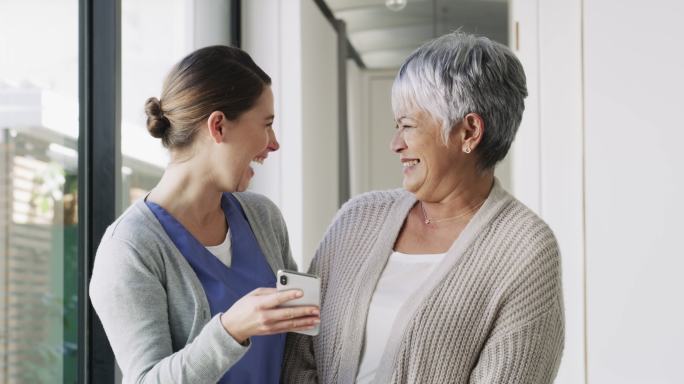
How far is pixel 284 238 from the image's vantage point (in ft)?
6.43

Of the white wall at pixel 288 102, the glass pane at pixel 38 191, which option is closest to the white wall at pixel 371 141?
the white wall at pixel 288 102

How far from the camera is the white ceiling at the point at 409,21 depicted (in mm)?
6750

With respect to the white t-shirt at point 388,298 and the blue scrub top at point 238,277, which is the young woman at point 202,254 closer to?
the blue scrub top at point 238,277

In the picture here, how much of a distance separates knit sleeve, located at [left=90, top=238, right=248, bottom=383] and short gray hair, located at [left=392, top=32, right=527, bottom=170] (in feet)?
1.77

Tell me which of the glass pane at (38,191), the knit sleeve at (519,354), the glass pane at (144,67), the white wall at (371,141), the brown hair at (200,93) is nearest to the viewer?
the knit sleeve at (519,354)

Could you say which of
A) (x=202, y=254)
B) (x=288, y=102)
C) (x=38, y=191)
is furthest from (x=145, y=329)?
(x=288, y=102)

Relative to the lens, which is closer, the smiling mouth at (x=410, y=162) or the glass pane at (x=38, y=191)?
the smiling mouth at (x=410, y=162)

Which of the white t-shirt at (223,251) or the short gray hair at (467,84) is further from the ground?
the short gray hair at (467,84)

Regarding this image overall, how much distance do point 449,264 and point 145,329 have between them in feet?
1.76

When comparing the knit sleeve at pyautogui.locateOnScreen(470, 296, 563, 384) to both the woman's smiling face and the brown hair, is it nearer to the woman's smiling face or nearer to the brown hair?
the woman's smiling face

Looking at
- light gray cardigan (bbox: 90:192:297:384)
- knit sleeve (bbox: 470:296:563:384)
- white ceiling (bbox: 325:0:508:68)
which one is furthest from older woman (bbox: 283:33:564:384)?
white ceiling (bbox: 325:0:508:68)

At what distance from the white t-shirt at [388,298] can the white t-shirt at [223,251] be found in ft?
0.94

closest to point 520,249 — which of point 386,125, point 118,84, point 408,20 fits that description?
point 118,84

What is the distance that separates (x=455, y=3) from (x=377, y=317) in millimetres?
5470
